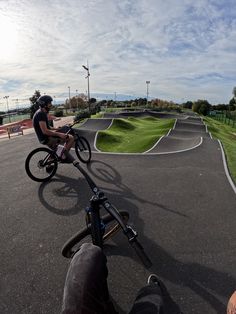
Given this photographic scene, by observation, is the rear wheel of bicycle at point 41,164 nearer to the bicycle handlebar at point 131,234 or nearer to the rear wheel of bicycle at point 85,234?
the rear wheel of bicycle at point 85,234

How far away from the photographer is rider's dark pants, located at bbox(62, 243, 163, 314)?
2.63 metres

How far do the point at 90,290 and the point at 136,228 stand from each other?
9.65 ft

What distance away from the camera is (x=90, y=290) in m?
2.69

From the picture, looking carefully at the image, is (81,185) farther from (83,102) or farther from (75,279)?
(83,102)

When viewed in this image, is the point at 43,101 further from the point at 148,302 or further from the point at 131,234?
the point at 148,302

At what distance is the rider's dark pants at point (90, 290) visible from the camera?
2.63 m

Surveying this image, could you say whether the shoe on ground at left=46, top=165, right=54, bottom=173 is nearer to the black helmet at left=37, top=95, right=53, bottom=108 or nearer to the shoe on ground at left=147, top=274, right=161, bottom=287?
the black helmet at left=37, top=95, right=53, bottom=108

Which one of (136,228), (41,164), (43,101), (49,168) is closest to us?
(136,228)

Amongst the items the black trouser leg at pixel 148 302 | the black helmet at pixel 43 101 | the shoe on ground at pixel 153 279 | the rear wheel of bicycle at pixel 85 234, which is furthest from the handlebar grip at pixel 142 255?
the black helmet at pixel 43 101

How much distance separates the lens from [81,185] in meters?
7.82

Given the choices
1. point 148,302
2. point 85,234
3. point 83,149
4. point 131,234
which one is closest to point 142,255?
point 131,234

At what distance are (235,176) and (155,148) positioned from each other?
625cm

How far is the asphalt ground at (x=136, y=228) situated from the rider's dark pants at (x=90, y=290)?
748 millimetres

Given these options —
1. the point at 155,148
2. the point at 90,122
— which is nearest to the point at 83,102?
the point at 90,122
